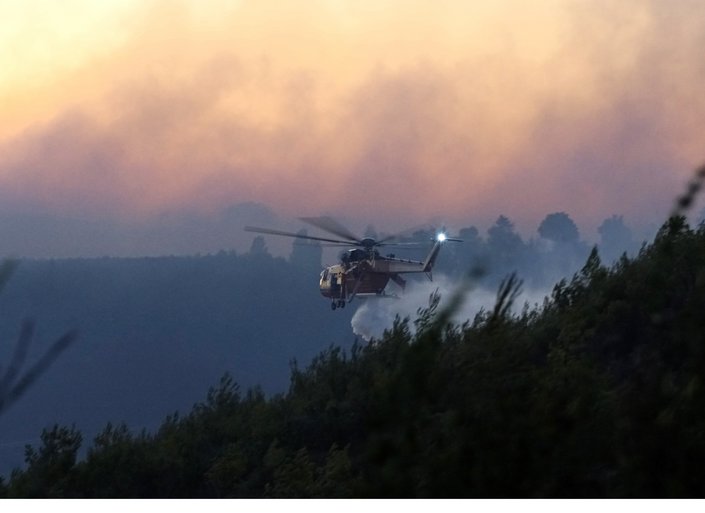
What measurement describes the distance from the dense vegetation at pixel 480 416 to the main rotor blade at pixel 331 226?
872 inches

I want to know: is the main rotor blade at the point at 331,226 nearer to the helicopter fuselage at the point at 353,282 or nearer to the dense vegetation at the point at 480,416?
the helicopter fuselage at the point at 353,282

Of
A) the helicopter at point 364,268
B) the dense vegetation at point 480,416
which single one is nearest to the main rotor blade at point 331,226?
the helicopter at point 364,268

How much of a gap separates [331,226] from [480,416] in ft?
116

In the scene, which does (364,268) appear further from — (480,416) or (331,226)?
(480,416)

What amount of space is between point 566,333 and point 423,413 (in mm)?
4446

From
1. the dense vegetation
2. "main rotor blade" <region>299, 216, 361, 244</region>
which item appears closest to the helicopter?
"main rotor blade" <region>299, 216, 361, 244</region>

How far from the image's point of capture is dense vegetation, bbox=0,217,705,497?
860cm

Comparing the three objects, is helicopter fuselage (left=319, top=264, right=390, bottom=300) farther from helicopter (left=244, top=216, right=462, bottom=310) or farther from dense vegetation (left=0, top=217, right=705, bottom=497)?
dense vegetation (left=0, top=217, right=705, bottom=497)

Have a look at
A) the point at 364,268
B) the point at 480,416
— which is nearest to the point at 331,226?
the point at 364,268

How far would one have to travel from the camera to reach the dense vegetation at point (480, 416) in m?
8.60

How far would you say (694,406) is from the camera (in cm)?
1003
